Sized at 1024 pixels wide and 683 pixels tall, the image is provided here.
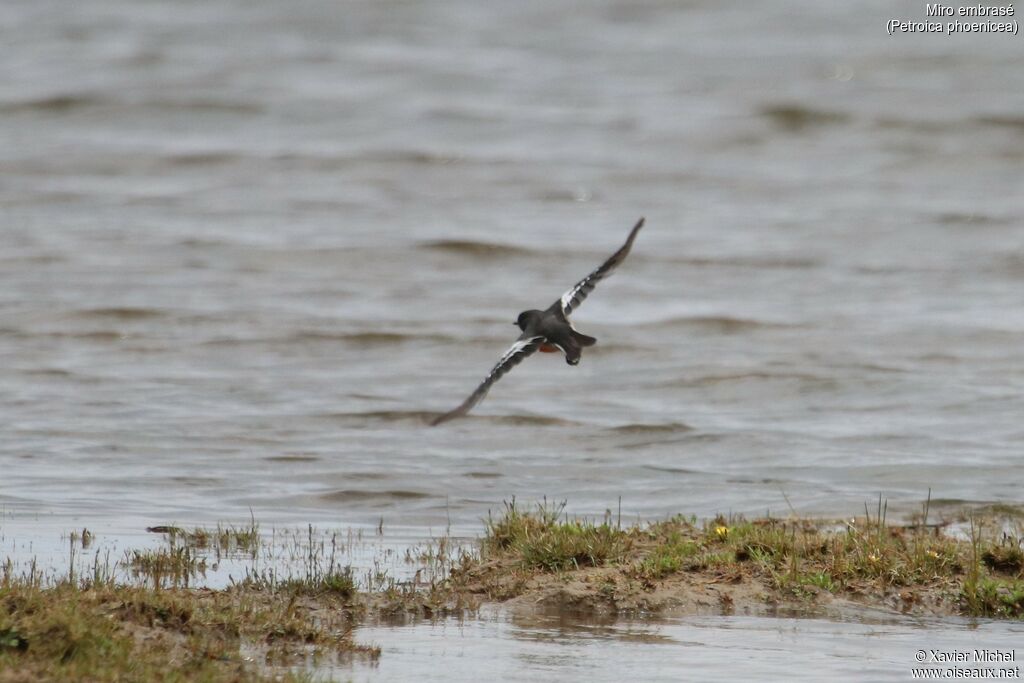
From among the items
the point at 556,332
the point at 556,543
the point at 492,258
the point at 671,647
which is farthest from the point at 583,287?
the point at 492,258

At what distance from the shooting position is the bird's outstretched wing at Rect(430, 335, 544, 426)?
7.93 m

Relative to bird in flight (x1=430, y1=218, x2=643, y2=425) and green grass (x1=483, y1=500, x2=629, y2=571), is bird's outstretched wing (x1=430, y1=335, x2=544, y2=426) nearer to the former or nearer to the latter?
bird in flight (x1=430, y1=218, x2=643, y2=425)

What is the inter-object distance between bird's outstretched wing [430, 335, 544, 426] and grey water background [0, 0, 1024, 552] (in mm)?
2040

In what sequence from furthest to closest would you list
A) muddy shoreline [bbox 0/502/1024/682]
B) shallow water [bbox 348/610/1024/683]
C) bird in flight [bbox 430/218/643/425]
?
bird in flight [bbox 430/218/643/425] < shallow water [bbox 348/610/1024/683] < muddy shoreline [bbox 0/502/1024/682]

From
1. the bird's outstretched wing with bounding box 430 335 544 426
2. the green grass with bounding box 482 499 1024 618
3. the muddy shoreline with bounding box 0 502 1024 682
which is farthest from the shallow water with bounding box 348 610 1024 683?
the bird's outstretched wing with bounding box 430 335 544 426

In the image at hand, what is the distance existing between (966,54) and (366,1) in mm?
16545

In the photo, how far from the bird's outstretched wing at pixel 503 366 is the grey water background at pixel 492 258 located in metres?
2.04

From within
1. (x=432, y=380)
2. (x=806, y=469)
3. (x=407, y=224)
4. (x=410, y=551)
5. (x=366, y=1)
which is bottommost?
(x=410, y=551)

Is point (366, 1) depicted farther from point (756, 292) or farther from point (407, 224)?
point (756, 292)

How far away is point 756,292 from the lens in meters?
22.3

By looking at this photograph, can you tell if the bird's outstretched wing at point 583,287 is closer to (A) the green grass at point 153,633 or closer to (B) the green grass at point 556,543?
(B) the green grass at point 556,543

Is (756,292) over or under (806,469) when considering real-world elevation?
over

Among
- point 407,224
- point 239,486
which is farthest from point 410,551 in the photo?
point 407,224

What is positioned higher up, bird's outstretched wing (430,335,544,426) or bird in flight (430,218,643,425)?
bird in flight (430,218,643,425)
